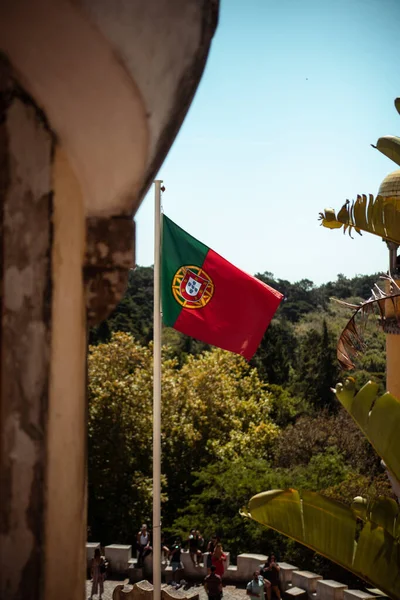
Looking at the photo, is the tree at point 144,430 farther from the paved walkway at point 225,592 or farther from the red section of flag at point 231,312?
the red section of flag at point 231,312

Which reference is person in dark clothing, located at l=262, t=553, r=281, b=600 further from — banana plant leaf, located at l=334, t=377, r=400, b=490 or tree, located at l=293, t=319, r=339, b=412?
tree, located at l=293, t=319, r=339, b=412

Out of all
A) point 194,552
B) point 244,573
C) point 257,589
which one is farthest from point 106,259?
point 194,552

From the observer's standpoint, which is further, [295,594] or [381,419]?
[295,594]

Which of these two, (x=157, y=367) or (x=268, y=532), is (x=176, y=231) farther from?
(x=268, y=532)

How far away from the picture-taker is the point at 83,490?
9.79ft

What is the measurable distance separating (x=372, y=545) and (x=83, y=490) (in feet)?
13.6

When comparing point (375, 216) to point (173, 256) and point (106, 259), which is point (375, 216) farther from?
point (106, 259)

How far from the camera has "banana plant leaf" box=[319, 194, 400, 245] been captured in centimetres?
834

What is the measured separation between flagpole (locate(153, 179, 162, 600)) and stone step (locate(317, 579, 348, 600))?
7.62 m

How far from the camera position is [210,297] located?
9500 millimetres

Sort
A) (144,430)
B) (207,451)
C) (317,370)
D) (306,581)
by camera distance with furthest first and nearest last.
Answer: (317,370), (207,451), (144,430), (306,581)

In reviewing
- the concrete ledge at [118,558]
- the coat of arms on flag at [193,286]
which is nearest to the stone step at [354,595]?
the concrete ledge at [118,558]

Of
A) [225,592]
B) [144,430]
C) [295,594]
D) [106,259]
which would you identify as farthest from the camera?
[144,430]

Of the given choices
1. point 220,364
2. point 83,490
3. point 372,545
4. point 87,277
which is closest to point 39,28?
point 87,277
